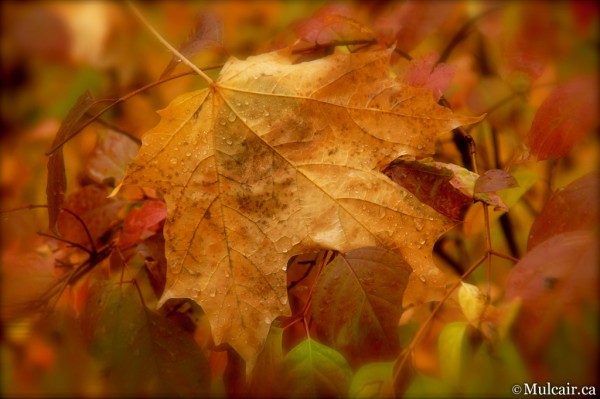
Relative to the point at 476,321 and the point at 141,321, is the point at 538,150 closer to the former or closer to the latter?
the point at 476,321

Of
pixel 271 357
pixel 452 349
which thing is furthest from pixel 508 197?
pixel 271 357

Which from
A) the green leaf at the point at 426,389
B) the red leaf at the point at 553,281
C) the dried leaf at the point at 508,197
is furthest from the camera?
the dried leaf at the point at 508,197

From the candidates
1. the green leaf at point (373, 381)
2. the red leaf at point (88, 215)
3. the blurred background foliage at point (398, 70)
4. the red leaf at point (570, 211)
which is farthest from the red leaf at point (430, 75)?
the red leaf at point (88, 215)

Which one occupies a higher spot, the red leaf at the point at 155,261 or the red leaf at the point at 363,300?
the red leaf at the point at 155,261

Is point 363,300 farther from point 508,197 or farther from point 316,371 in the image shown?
point 508,197

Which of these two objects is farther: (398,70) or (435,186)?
(398,70)

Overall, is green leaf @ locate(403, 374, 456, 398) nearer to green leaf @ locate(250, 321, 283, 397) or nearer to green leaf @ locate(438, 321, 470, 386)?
green leaf @ locate(438, 321, 470, 386)

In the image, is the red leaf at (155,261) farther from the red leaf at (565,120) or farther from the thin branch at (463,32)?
the thin branch at (463,32)
